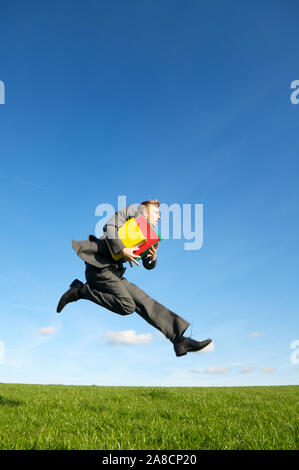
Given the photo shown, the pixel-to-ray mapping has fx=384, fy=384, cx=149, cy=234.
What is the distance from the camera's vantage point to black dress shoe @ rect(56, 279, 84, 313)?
19.8 feet

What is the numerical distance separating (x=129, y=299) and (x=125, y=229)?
1022 mm

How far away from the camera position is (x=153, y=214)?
6188mm

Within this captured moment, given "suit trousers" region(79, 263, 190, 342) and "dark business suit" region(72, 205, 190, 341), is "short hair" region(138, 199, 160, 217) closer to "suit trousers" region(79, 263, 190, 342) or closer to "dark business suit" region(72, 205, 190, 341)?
"dark business suit" region(72, 205, 190, 341)

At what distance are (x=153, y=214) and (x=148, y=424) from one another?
325 centimetres

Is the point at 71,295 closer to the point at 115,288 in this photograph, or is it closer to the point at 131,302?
the point at 115,288

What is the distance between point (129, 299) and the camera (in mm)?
5602

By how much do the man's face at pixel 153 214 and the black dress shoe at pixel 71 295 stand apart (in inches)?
59.0

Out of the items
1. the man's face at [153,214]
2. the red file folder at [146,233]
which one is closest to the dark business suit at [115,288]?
the red file folder at [146,233]

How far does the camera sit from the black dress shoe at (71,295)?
602 cm

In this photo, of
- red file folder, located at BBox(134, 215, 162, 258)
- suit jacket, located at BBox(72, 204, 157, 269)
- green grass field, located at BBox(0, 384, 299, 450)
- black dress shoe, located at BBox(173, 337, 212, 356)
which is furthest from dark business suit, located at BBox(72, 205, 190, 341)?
green grass field, located at BBox(0, 384, 299, 450)
